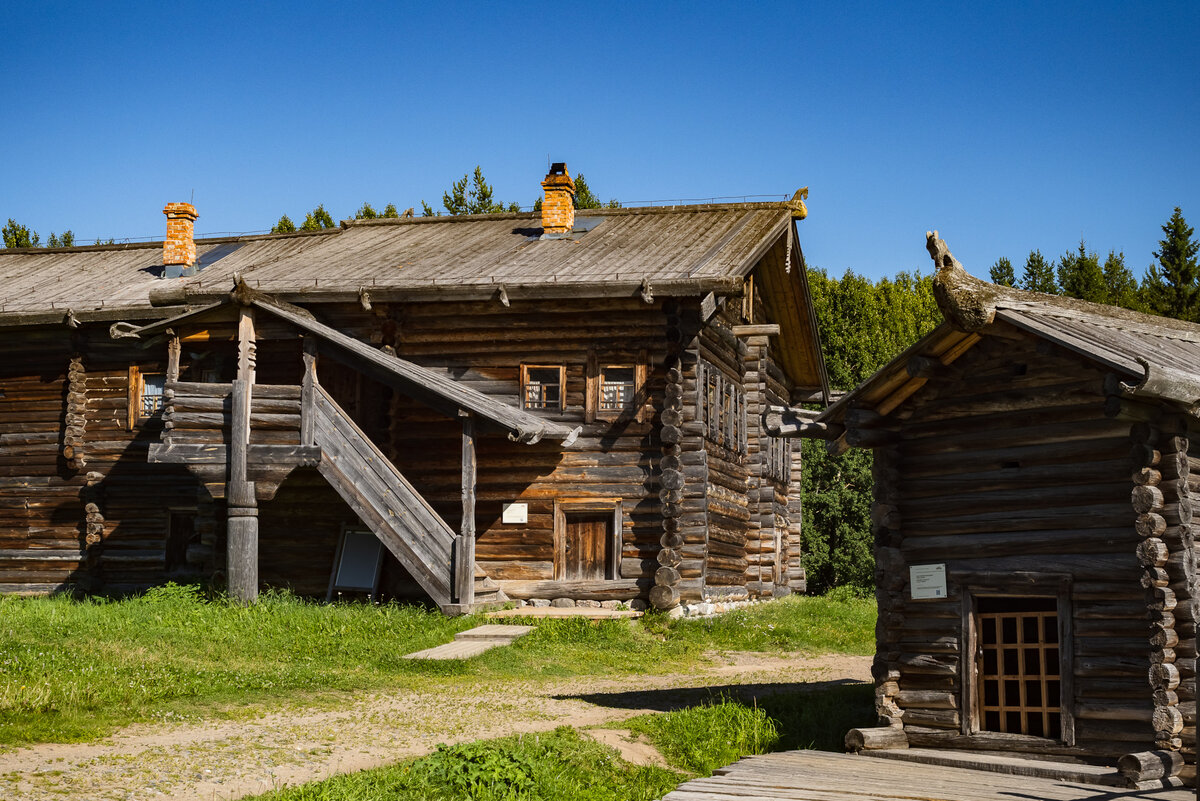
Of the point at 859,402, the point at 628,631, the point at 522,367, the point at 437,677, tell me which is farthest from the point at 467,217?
the point at 859,402

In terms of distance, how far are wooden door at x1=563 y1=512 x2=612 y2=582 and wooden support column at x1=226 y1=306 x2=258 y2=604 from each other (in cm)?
511

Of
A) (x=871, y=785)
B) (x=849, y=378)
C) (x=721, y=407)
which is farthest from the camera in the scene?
(x=849, y=378)

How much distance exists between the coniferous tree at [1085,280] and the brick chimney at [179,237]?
96.8 feet

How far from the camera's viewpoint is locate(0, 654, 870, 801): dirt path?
29.9 ft

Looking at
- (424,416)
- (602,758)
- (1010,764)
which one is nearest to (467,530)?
(424,416)

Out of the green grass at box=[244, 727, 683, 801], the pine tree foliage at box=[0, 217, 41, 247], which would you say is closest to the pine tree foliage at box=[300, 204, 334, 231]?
the pine tree foliage at box=[0, 217, 41, 247]

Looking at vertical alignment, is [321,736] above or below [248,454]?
below

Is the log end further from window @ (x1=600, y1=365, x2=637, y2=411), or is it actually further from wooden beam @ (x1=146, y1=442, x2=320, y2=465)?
wooden beam @ (x1=146, y1=442, x2=320, y2=465)

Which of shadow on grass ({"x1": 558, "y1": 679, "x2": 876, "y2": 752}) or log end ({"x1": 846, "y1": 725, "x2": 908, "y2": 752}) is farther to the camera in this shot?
shadow on grass ({"x1": 558, "y1": 679, "x2": 876, "y2": 752})

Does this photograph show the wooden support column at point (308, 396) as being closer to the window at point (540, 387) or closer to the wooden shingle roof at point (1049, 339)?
the window at point (540, 387)

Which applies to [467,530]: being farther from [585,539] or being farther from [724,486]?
[724,486]

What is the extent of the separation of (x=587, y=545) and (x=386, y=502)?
3.59 m

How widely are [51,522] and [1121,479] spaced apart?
20263 millimetres

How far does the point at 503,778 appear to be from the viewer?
9.33 meters
